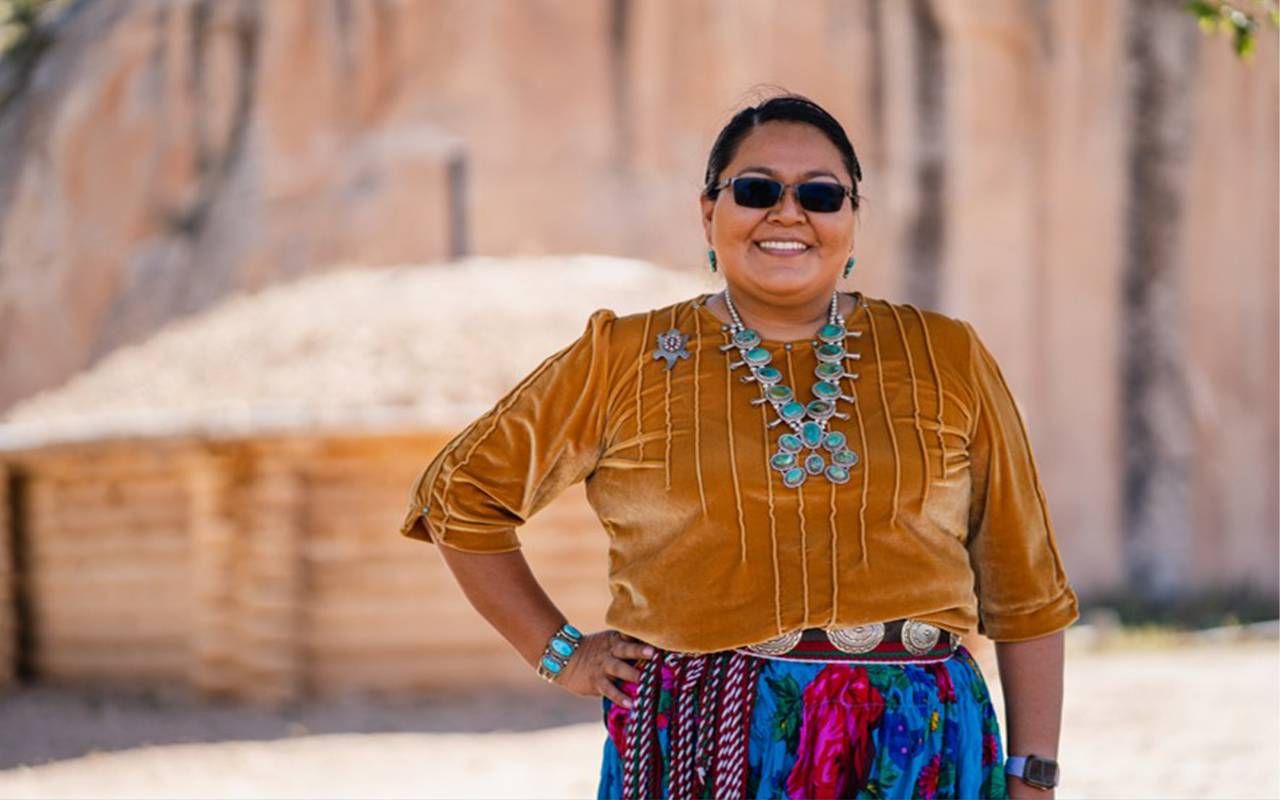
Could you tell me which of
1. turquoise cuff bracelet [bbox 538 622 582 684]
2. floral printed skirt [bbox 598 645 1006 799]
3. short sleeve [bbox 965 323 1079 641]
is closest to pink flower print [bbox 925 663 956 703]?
floral printed skirt [bbox 598 645 1006 799]

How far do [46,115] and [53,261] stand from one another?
5.57 feet

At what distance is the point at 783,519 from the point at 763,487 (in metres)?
0.05

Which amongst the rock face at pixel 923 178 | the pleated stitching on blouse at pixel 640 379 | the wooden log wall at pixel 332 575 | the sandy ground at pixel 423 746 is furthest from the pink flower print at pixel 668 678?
the rock face at pixel 923 178

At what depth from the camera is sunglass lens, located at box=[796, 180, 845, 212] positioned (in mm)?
2150

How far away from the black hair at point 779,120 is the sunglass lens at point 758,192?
0.24ft

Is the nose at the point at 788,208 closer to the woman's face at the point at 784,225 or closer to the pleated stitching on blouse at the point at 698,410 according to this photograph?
the woman's face at the point at 784,225

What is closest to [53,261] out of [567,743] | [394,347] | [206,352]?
[206,352]

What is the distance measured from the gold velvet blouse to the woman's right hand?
0.10 feet

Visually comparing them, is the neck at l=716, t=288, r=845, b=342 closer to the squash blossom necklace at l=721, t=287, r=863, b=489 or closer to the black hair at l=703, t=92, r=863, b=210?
the squash blossom necklace at l=721, t=287, r=863, b=489

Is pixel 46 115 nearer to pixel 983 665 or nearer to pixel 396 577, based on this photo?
pixel 396 577

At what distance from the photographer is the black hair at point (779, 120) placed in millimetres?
2215

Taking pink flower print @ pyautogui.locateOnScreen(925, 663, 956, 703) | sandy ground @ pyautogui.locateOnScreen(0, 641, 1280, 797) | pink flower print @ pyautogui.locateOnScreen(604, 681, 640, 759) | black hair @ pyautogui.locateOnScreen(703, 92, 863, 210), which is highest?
black hair @ pyautogui.locateOnScreen(703, 92, 863, 210)

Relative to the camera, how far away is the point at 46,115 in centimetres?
1802

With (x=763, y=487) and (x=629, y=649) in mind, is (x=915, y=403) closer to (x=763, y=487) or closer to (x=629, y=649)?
(x=763, y=487)
